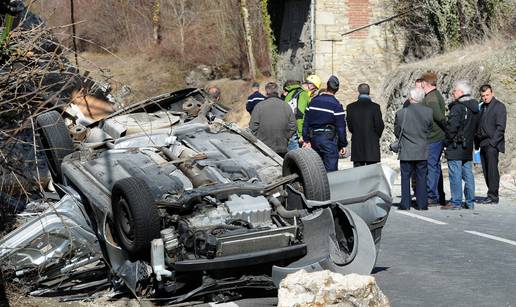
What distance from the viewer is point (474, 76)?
2003 centimetres

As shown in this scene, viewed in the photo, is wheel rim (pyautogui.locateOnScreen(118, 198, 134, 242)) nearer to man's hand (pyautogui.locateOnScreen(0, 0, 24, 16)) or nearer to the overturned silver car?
the overturned silver car

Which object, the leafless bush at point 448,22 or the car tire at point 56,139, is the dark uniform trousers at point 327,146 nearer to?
the car tire at point 56,139

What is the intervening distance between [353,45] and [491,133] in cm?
1605

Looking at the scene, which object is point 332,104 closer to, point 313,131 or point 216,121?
point 313,131

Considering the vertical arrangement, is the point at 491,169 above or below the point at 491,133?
below

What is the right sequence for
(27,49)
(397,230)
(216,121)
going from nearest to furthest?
1. (27,49)
2. (216,121)
3. (397,230)

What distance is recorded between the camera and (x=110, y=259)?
836 cm

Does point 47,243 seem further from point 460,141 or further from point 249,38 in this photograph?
point 249,38

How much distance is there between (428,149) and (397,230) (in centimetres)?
274

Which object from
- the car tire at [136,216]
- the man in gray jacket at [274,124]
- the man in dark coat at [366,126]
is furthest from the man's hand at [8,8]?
the man in dark coat at [366,126]

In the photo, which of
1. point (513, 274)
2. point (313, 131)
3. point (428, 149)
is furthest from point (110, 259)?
point (428, 149)

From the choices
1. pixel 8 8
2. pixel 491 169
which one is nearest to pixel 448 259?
pixel 8 8

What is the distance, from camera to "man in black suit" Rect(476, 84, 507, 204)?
1458 cm

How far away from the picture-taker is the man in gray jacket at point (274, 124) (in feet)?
45.1
